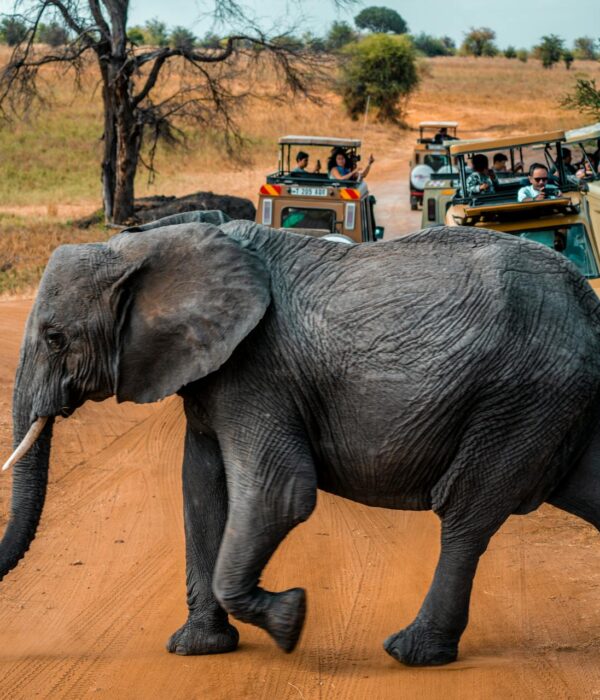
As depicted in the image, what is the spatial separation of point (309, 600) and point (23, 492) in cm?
179

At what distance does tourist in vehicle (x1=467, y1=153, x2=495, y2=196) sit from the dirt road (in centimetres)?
578

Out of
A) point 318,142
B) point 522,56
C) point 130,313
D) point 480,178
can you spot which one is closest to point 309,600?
point 130,313

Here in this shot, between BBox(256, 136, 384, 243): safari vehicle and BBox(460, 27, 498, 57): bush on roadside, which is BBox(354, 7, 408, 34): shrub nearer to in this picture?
BBox(460, 27, 498, 57): bush on roadside

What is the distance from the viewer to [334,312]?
15.9ft

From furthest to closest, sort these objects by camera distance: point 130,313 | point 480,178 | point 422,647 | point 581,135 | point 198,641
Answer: point 480,178 < point 581,135 < point 198,641 < point 422,647 < point 130,313

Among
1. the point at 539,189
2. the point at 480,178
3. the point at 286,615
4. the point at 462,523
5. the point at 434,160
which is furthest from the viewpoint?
the point at 434,160

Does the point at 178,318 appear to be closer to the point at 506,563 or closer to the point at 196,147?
the point at 506,563

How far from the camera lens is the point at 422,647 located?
516cm

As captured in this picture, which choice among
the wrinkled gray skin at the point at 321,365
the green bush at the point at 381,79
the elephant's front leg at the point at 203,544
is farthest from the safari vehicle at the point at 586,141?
the green bush at the point at 381,79

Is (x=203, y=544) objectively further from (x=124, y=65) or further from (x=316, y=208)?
(x=124, y=65)

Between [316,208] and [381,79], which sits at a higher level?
[316,208]

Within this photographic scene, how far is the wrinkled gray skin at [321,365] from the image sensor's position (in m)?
4.76

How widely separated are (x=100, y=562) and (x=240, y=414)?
7.44 ft

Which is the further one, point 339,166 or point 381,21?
point 381,21
